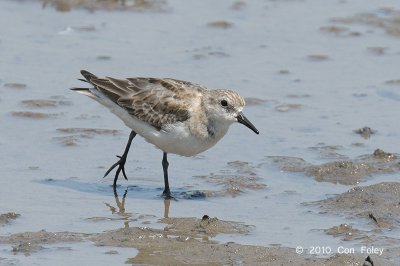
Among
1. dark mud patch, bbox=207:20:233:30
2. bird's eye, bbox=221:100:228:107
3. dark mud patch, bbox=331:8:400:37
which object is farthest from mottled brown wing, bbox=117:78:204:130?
dark mud patch, bbox=331:8:400:37

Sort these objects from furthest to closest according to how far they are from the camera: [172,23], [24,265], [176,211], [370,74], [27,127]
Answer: [172,23]
[370,74]
[27,127]
[176,211]
[24,265]

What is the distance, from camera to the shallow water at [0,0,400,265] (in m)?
11.2

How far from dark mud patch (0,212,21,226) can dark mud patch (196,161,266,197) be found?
2101 millimetres

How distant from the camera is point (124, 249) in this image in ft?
32.9

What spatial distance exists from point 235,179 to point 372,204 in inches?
63.0

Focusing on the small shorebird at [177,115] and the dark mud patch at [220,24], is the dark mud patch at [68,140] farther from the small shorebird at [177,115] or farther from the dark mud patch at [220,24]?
the dark mud patch at [220,24]

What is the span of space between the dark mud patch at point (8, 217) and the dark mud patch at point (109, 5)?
7371 millimetres

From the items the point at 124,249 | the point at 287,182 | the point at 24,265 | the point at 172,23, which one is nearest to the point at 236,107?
the point at 287,182

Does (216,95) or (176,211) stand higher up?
(216,95)

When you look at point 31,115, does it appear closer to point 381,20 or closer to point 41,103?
point 41,103

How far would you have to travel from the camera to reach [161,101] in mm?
12008

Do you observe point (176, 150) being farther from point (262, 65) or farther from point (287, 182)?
point (262, 65)

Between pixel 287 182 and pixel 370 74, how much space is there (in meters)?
3.73

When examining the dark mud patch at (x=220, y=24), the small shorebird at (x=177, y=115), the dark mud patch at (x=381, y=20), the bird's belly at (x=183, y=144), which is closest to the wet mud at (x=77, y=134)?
the small shorebird at (x=177, y=115)
